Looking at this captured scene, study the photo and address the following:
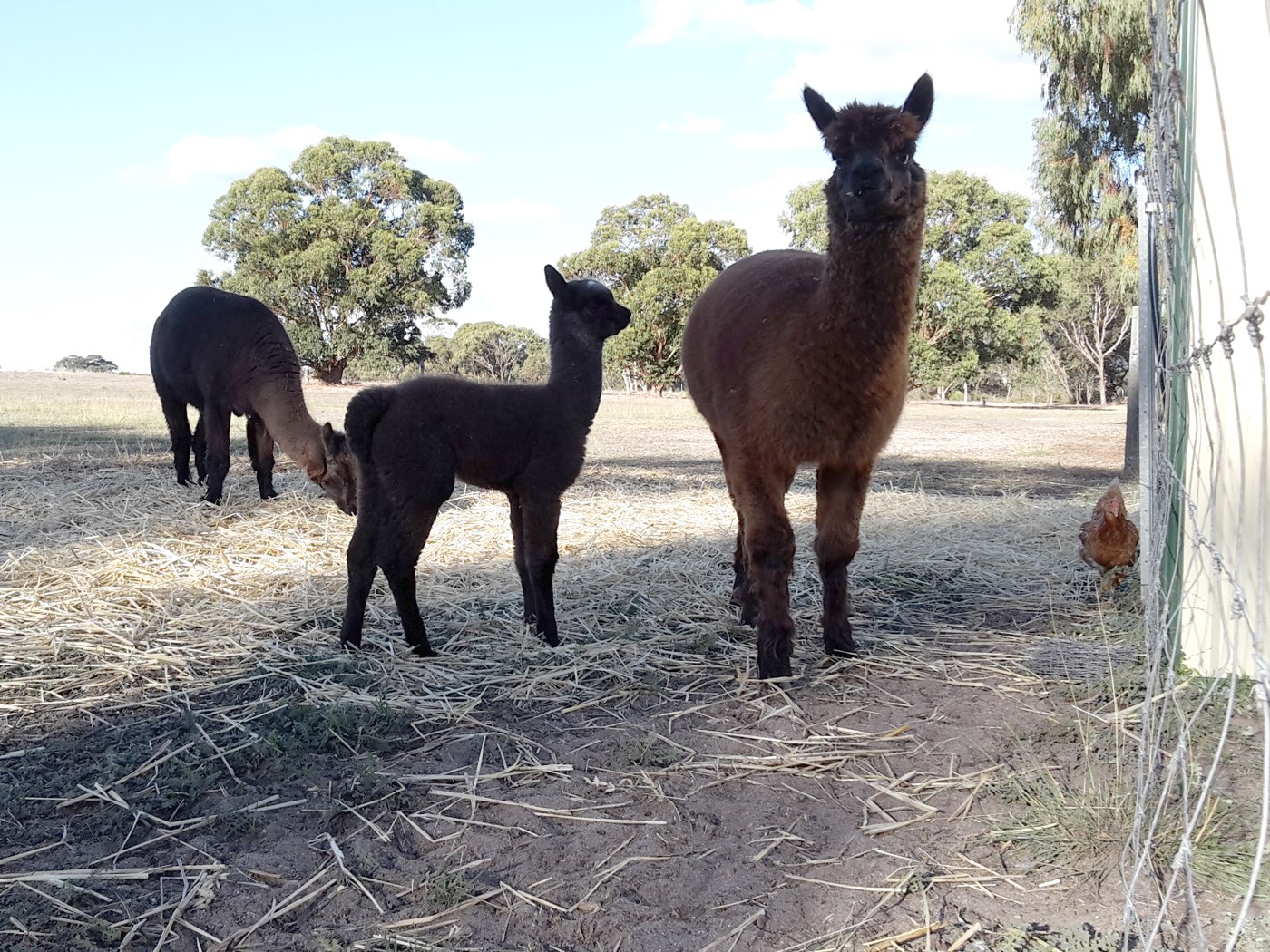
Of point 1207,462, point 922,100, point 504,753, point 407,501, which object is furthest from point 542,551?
point 1207,462

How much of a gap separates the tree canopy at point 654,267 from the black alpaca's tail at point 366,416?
30837 millimetres

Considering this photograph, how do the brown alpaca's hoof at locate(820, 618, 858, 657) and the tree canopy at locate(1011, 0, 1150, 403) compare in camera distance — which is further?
the tree canopy at locate(1011, 0, 1150, 403)

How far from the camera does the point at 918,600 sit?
590 centimetres

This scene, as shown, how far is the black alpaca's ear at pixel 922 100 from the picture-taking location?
4215 millimetres

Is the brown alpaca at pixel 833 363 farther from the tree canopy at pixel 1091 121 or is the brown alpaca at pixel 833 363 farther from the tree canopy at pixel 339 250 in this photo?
the tree canopy at pixel 339 250

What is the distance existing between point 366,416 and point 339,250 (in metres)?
31.8

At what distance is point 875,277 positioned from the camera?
13.5 feet

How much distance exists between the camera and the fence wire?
9.00 feet

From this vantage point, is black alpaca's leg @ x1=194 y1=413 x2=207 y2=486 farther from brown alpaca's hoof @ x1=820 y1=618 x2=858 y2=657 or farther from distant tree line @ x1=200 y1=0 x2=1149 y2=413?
brown alpaca's hoof @ x1=820 y1=618 x2=858 y2=657

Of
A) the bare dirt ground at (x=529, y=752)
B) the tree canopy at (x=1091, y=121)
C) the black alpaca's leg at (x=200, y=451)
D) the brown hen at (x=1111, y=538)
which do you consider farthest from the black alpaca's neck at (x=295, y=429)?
the tree canopy at (x=1091, y=121)

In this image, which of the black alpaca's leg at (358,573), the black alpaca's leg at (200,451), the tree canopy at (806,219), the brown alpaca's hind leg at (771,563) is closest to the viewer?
the brown alpaca's hind leg at (771,563)

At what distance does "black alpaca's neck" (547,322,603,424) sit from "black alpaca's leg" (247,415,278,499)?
4.67 metres

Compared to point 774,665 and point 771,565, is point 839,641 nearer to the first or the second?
point 774,665

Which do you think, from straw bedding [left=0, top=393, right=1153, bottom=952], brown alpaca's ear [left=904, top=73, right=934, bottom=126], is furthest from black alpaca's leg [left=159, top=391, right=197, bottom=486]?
brown alpaca's ear [left=904, top=73, right=934, bottom=126]
